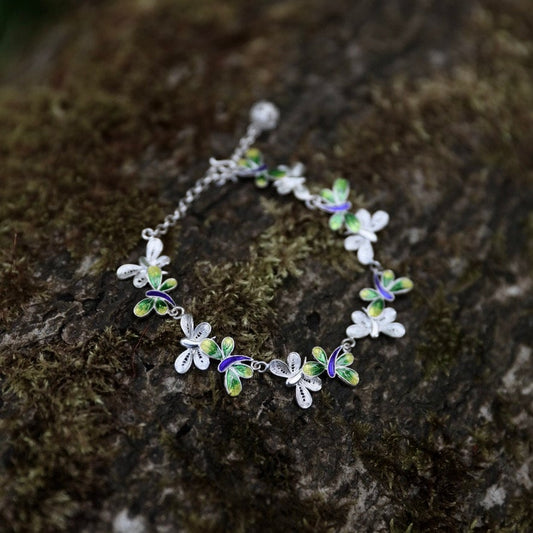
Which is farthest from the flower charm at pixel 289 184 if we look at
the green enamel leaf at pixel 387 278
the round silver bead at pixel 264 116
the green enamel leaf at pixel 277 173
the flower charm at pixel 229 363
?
the flower charm at pixel 229 363

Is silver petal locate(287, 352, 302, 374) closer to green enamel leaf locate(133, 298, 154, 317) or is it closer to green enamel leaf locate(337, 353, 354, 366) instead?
green enamel leaf locate(337, 353, 354, 366)

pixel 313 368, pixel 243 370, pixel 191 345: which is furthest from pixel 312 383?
pixel 191 345

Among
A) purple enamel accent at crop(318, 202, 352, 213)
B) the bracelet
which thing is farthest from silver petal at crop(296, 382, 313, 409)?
purple enamel accent at crop(318, 202, 352, 213)

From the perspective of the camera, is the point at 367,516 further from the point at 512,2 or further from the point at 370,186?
the point at 512,2

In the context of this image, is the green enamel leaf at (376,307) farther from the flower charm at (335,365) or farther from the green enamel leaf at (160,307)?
the green enamel leaf at (160,307)

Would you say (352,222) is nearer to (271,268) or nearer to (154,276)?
(271,268)

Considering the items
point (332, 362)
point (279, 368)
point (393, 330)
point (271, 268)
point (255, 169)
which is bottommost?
point (393, 330)
